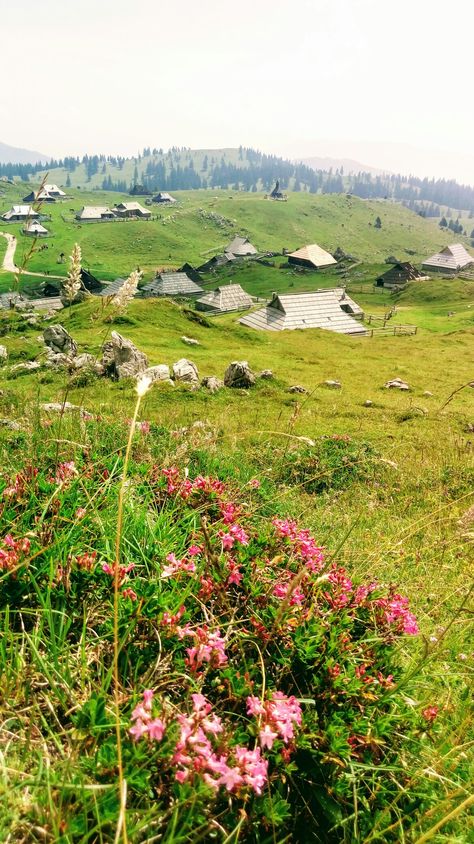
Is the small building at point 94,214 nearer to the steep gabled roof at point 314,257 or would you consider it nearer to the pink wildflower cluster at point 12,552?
the steep gabled roof at point 314,257

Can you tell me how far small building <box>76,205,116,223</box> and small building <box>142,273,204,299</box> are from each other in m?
80.6

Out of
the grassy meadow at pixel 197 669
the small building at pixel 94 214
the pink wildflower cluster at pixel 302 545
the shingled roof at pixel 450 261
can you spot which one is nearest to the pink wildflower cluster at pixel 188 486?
the grassy meadow at pixel 197 669

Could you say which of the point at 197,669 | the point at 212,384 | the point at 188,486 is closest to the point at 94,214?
the point at 212,384

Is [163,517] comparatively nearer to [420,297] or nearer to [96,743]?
[96,743]

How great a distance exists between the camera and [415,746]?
7.60 ft

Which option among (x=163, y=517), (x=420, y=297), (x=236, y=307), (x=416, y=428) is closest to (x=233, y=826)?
(x=163, y=517)

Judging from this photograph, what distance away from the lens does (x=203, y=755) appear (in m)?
1.66

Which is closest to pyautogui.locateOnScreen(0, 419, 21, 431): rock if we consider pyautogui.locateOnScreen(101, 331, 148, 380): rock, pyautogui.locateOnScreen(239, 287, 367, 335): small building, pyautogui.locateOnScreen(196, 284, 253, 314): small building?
pyautogui.locateOnScreen(101, 331, 148, 380): rock

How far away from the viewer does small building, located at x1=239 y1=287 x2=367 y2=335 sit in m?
52.3

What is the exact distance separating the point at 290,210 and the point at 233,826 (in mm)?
212197

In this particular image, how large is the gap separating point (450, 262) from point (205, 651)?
12081 cm

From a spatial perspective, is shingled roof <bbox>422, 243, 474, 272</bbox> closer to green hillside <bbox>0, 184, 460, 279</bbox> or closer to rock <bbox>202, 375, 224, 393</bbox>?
green hillside <bbox>0, 184, 460, 279</bbox>

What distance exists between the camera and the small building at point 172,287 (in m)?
86.7

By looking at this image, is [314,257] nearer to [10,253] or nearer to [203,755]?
[10,253]
